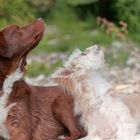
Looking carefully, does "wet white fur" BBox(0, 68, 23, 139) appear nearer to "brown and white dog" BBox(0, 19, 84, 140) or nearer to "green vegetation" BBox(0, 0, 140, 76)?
"brown and white dog" BBox(0, 19, 84, 140)

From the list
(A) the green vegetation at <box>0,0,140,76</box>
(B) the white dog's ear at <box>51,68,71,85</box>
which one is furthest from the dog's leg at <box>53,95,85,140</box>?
(A) the green vegetation at <box>0,0,140,76</box>

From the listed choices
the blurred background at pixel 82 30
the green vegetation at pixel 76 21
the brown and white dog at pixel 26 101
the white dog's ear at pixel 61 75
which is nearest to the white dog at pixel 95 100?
the white dog's ear at pixel 61 75

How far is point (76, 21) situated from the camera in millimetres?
11250

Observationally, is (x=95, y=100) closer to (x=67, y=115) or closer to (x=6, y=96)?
(x=67, y=115)

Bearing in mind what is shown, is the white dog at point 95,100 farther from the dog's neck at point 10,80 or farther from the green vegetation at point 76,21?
the green vegetation at point 76,21

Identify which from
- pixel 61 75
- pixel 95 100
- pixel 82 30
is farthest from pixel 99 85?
pixel 82 30

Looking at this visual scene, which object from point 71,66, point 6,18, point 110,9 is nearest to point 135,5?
point 110,9

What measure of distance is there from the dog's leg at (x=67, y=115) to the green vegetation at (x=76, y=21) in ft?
10.4

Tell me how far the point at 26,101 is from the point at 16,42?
1.61 ft

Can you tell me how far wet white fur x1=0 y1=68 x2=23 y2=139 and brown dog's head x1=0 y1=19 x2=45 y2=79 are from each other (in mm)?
76

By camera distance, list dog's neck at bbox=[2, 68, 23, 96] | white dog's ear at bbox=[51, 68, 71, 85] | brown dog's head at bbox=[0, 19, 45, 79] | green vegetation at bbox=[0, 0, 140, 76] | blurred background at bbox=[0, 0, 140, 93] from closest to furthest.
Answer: brown dog's head at bbox=[0, 19, 45, 79]
dog's neck at bbox=[2, 68, 23, 96]
white dog's ear at bbox=[51, 68, 71, 85]
blurred background at bbox=[0, 0, 140, 93]
green vegetation at bbox=[0, 0, 140, 76]

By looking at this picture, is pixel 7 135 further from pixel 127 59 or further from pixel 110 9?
pixel 110 9

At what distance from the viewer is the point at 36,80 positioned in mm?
9500

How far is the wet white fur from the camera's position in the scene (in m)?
6.34
